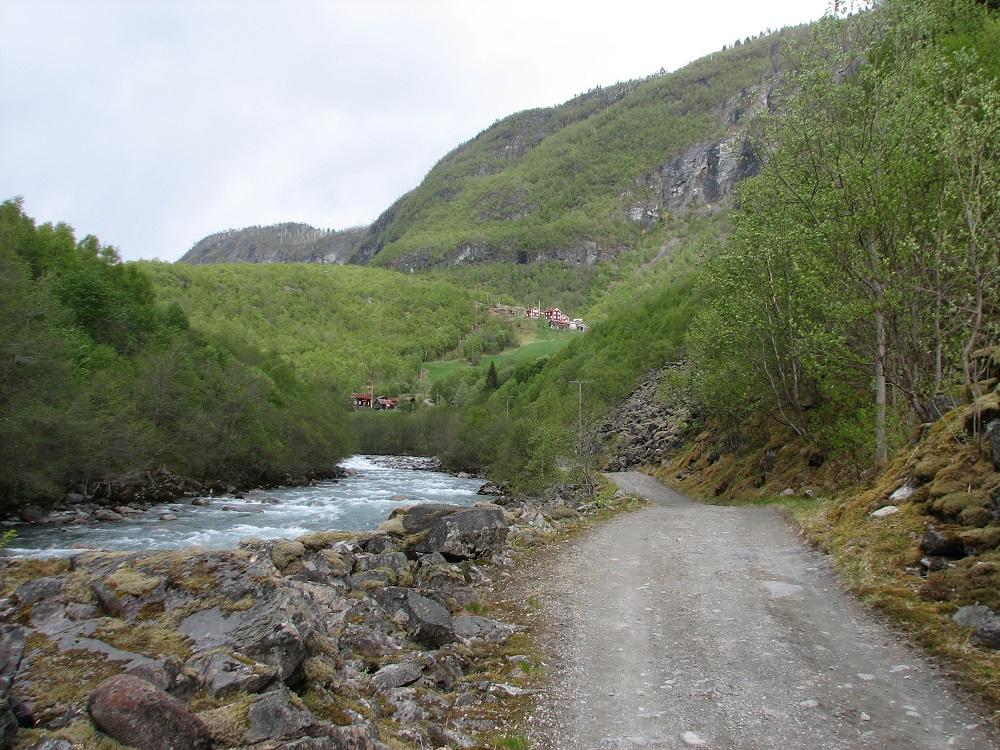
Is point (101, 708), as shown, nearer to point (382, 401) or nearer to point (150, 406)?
point (150, 406)

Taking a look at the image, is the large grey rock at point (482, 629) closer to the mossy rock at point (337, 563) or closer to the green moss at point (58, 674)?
the mossy rock at point (337, 563)

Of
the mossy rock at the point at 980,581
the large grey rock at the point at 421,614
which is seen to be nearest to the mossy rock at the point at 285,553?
the large grey rock at the point at 421,614

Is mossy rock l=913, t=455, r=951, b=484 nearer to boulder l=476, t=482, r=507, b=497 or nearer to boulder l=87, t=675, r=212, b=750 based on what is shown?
boulder l=87, t=675, r=212, b=750

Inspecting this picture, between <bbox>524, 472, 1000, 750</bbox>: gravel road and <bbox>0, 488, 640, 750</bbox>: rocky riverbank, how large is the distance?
97 centimetres

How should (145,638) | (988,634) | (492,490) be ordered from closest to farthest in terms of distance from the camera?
(145,638)
(988,634)
(492,490)

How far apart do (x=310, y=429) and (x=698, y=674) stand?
6916 cm

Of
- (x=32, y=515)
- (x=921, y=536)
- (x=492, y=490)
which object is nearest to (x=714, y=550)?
(x=921, y=536)

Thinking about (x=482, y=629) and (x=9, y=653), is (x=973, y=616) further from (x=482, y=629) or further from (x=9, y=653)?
(x=9, y=653)

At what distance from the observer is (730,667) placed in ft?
24.6

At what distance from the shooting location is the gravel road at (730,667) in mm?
5992

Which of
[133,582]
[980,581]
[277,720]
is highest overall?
[133,582]

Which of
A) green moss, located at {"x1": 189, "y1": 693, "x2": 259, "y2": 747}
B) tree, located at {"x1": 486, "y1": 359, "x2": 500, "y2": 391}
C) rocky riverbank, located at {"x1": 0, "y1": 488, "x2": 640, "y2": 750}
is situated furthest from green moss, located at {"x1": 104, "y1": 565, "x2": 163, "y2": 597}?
tree, located at {"x1": 486, "y1": 359, "x2": 500, "y2": 391}

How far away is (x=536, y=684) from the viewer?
24.1ft

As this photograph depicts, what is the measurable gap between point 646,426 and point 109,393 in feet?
165
